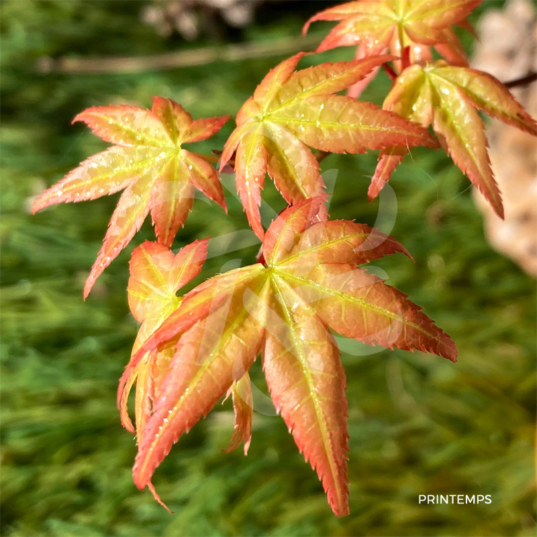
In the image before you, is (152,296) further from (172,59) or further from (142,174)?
(172,59)

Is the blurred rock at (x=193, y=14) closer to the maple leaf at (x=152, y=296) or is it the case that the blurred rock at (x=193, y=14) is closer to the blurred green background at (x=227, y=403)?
the blurred green background at (x=227, y=403)

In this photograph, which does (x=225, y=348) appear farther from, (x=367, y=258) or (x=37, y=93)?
(x=37, y=93)

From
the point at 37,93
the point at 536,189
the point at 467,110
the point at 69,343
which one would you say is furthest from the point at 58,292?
the point at 536,189

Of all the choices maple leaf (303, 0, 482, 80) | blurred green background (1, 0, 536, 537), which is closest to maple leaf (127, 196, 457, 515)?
maple leaf (303, 0, 482, 80)

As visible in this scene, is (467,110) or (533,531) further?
(533,531)

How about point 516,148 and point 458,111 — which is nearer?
point 458,111

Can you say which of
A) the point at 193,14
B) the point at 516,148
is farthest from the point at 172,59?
the point at 516,148

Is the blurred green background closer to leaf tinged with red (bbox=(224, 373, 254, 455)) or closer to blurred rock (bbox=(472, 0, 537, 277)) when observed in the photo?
blurred rock (bbox=(472, 0, 537, 277))
